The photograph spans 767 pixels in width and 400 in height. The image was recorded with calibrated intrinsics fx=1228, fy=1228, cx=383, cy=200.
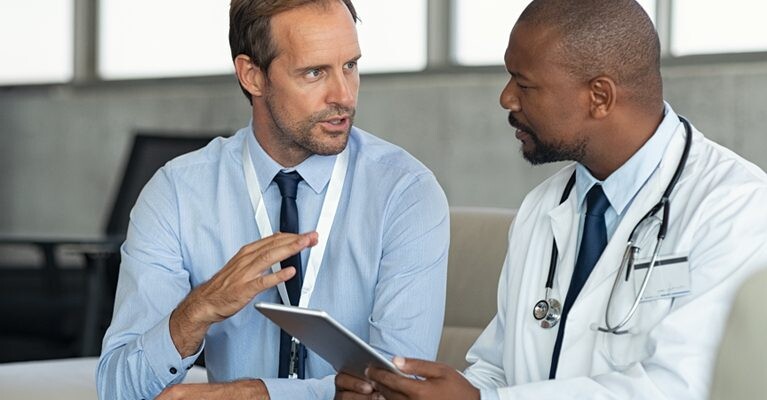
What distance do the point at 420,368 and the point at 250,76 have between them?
0.94 metres

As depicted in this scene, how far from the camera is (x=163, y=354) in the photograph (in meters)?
2.19

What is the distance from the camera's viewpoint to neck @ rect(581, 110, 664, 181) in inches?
77.9

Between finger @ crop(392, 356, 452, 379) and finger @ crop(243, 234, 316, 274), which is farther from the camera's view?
finger @ crop(243, 234, 316, 274)

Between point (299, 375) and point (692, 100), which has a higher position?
point (692, 100)

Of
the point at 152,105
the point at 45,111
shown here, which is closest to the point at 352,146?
the point at 152,105

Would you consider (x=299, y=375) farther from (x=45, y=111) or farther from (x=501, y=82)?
(x=45, y=111)

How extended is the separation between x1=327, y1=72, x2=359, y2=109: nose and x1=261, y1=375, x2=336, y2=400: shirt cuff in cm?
52

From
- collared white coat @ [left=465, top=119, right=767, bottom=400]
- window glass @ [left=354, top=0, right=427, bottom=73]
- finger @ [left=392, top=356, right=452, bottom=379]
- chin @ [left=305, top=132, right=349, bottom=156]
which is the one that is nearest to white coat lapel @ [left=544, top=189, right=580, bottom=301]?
collared white coat @ [left=465, top=119, right=767, bottom=400]

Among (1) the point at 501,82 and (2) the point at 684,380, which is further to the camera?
(1) the point at 501,82

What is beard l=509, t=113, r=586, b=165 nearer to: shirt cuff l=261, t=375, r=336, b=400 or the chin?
the chin

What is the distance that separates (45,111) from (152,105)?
0.88 meters

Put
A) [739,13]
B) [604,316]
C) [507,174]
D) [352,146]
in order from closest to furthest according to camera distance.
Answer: [604,316], [352,146], [739,13], [507,174]

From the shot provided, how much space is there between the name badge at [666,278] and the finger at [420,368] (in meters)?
0.33

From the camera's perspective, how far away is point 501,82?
5598mm
